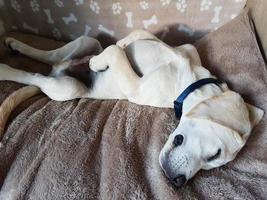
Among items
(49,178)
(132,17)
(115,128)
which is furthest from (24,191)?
(132,17)

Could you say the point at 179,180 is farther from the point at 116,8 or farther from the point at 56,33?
the point at 56,33

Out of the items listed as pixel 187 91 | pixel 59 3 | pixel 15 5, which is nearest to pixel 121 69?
pixel 187 91

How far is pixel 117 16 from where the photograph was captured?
1.61 metres

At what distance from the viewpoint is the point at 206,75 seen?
4.06 ft

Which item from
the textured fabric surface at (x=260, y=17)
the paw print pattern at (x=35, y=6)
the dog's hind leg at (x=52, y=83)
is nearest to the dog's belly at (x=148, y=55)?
the dog's hind leg at (x=52, y=83)

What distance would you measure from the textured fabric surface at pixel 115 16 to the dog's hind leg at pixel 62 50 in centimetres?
14

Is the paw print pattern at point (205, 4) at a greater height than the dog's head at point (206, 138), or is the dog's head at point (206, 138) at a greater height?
the paw print pattern at point (205, 4)

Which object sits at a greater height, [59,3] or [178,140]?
[59,3]

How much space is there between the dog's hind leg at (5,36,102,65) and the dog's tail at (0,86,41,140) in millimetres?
220

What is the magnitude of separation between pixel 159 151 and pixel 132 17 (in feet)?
2.30

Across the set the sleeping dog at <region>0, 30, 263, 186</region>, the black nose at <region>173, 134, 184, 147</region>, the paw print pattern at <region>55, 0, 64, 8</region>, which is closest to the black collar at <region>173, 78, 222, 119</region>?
the sleeping dog at <region>0, 30, 263, 186</region>

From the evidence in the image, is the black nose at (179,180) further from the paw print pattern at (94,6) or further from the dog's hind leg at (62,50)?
the paw print pattern at (94,6)

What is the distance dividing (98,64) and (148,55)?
0.19 meters

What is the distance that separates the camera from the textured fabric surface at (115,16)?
1526mm
